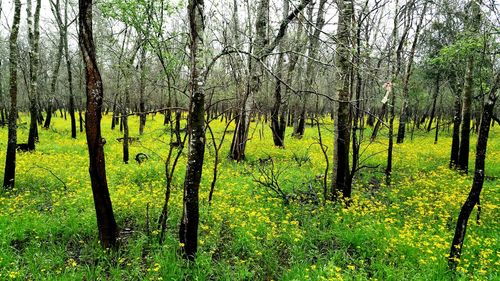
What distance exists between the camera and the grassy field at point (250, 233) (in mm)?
5422

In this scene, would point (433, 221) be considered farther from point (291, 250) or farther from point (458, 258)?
point (291, 250)

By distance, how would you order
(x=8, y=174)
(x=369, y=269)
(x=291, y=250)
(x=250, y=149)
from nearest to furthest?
(x=369, y=269) < (x=291, y=250) < (x=8, y=174) < (x=250, y=149)

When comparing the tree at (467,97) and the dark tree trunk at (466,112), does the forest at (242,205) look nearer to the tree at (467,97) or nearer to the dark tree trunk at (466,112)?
the tree at (467,97)

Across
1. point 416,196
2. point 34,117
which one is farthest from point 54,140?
point 416,196

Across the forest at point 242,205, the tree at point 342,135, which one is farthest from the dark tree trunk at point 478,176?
the tree at point 342,135

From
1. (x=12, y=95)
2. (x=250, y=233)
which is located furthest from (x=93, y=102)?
(x=12, y=95)

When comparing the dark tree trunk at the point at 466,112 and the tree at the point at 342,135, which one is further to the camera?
the dark tree trunk at the point at 466,112

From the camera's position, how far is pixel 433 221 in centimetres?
768

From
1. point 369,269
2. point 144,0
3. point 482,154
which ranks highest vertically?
point 144,0

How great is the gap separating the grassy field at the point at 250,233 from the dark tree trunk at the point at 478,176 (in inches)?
7.3

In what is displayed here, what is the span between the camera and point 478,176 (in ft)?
17.5

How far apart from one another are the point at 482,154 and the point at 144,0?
957 cm

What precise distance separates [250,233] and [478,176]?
4.08 meters

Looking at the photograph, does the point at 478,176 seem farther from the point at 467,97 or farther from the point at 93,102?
the point at 467,97
